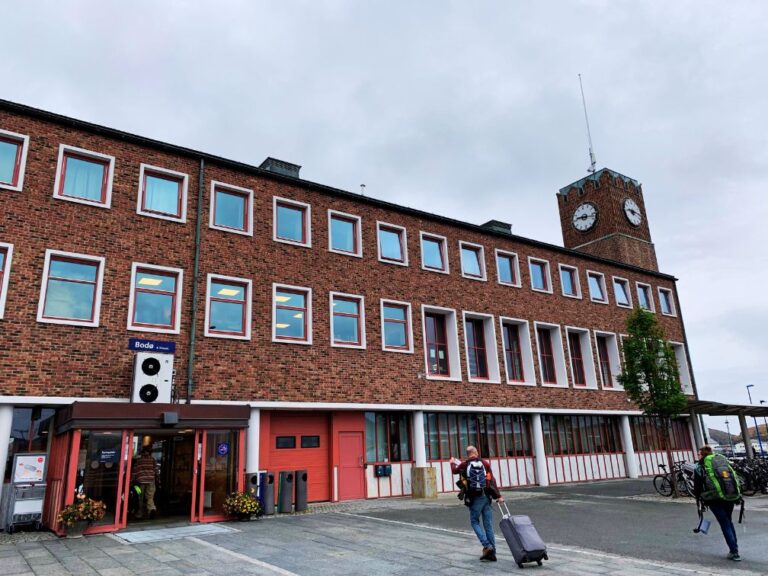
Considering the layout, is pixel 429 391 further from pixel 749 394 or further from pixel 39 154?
Answer: pixel 749 394

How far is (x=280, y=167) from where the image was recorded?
794 inches

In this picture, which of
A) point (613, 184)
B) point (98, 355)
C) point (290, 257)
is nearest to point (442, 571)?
point (98, 355)

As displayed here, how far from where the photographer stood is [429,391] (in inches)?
768

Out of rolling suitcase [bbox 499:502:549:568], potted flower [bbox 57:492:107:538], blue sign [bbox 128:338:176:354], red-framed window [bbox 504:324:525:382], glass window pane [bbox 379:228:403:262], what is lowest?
rolling suitcase [bbox 499:502:549:568]

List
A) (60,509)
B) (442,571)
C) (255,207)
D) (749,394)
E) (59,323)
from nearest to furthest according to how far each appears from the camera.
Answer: (442,571) → (60,509) → (59,323) → (255,207) → (749,394)

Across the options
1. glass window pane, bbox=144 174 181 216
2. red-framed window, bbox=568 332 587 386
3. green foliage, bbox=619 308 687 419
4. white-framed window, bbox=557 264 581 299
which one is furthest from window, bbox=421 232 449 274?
glass window pane, bbox=144 174 181 216

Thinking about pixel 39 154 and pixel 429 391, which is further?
pixel 429 391

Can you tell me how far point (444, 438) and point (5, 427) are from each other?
504 inches

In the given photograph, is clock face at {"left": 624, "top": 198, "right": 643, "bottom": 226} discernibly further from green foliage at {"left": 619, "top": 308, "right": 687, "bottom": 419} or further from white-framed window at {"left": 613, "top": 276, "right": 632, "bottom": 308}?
green foliage at {"left": 619, "top": 308, "right": 687, "bottom": 419}

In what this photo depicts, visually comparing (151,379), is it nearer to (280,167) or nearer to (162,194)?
(162,194)

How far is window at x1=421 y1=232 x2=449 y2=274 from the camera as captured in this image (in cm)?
2125

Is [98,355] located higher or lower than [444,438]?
higher

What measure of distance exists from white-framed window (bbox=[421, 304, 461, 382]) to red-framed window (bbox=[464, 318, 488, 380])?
77cm

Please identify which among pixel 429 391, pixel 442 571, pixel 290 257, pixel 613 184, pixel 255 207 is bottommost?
pixel 442 571
